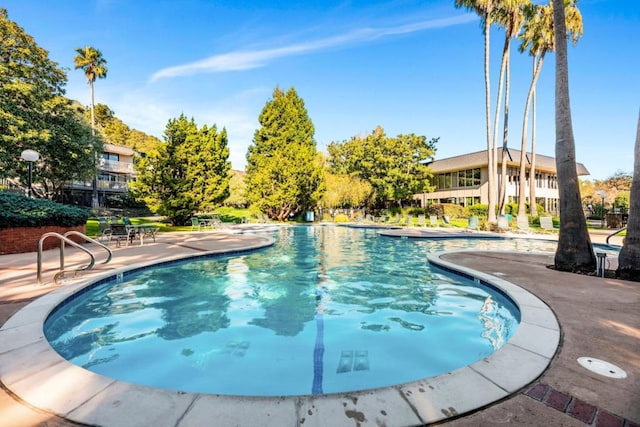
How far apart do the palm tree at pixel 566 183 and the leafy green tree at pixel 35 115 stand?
27.1 metres

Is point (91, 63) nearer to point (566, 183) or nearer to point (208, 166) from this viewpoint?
point (208, 166)

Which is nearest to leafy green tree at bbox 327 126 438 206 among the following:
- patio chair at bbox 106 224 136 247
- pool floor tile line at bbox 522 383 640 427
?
patio chair at bbox 106 224 136 247

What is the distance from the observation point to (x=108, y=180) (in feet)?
133

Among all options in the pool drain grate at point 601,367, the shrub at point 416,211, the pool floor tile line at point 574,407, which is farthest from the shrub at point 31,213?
the shrub at point 416,211

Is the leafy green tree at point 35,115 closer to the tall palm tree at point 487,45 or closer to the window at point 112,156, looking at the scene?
the window at point 112,156

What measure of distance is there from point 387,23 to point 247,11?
8458 millimetres

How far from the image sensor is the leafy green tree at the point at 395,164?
35.3 m

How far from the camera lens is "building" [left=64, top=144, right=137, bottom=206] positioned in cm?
3722

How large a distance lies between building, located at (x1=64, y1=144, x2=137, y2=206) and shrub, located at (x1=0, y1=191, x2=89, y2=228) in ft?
92.7

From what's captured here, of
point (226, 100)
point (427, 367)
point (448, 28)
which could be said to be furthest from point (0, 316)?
point (448, 28)

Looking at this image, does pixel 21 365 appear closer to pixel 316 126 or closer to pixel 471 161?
pixel 316 126

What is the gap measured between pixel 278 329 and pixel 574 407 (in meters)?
3.86

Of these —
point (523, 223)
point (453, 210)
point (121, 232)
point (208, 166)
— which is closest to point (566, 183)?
point (523, 223)

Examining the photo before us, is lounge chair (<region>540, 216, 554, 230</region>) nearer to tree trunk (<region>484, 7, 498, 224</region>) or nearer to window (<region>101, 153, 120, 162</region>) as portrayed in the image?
tree trunk (<region>484, 7, 498, 224</region>)
